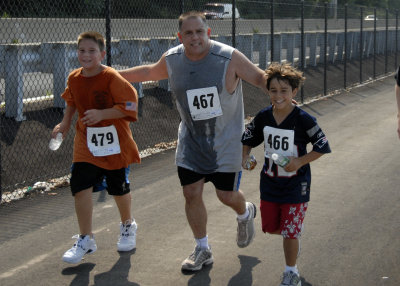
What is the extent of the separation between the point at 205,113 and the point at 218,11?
34.0 feet

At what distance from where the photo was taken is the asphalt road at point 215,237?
4.87 metres

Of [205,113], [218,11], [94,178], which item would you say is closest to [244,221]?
[205,113]

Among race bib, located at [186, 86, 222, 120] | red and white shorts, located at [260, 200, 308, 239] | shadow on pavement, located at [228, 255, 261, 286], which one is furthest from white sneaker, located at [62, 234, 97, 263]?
red and white shorts, located at [260, 200, 308, 239]

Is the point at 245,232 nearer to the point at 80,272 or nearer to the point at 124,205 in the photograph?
the point at 124,205

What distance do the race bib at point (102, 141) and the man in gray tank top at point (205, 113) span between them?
21.7 inches

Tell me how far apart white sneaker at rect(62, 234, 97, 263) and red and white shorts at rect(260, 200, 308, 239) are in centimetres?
148

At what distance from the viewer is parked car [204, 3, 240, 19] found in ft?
46.5

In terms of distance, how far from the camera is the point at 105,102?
5184mm

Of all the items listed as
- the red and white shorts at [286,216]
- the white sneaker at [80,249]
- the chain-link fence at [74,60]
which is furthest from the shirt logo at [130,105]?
the chain-link fence at [74,60]

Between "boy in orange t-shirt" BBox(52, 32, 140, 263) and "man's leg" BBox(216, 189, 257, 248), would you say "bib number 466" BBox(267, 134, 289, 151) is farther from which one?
"boy in orange t-shirt" BBox(52, 32, 140, 263)

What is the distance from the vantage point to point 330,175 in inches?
324

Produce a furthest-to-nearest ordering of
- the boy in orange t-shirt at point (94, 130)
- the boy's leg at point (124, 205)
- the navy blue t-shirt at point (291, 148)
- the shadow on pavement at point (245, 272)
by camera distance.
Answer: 1. the boy's leg at point (124, 205)
2. the boy in orange t-shirt at point (94, 130)
3. the shadow on pavement at point (245, 272)
4. the navy blue t-shirt at point (291, 148)

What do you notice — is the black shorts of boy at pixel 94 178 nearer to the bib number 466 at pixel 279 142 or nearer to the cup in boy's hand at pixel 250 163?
the cup in boy's hand at pixel 250 163

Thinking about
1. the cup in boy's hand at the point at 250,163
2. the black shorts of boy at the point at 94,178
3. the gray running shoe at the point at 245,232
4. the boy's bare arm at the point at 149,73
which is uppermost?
the boy's bare arm at the point at 149,73
